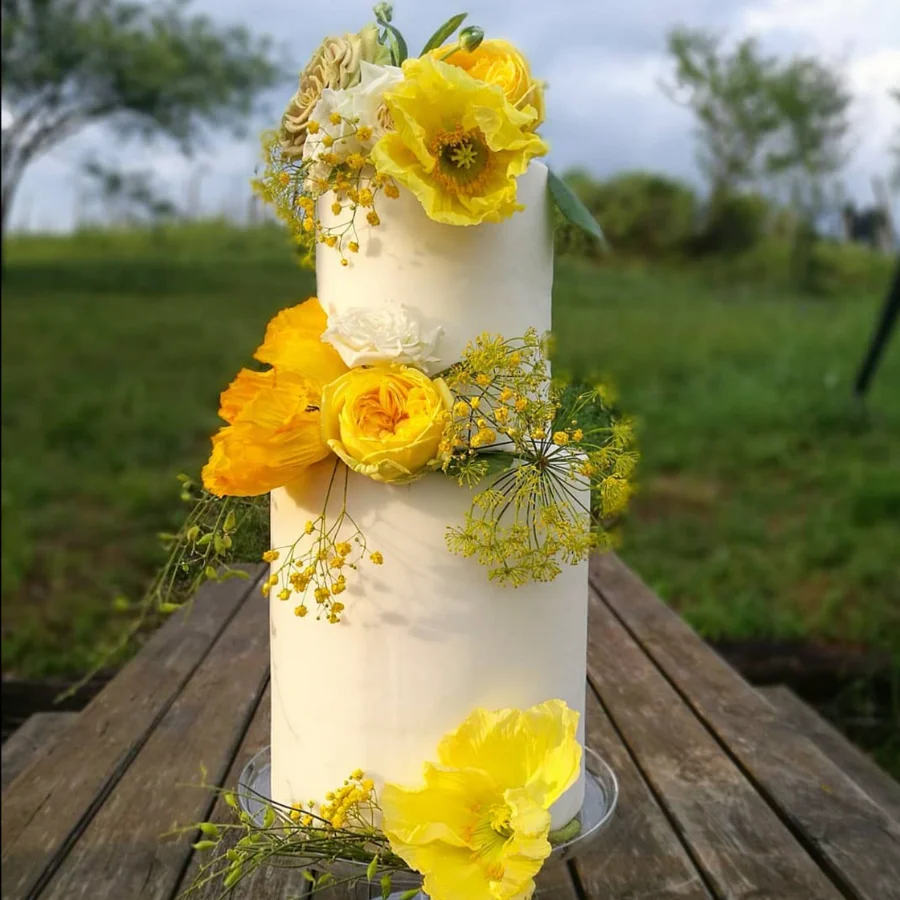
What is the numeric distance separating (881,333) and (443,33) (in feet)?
12.5

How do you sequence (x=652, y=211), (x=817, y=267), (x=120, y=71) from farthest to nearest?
(x=652, y=211) < (x=817, y=267) < (x=120, y=71)

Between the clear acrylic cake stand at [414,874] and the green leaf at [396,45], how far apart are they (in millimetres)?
784

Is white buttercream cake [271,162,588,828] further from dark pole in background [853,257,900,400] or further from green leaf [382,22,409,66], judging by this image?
dark pole in background [853,257,900,400]

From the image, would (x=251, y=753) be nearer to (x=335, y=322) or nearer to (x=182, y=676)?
(x=182, y=676)

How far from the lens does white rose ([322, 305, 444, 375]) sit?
3.15 ft

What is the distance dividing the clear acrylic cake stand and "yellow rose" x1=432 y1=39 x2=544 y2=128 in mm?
764

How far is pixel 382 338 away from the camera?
960mm

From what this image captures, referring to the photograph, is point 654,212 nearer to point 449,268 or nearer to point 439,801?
point 449,268

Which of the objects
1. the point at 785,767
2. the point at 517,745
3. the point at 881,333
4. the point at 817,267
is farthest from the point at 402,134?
the point at 817,267

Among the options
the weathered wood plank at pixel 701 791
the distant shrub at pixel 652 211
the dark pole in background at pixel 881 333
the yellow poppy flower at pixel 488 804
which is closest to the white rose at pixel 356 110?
the yellow poppy flower at pixel 488 804

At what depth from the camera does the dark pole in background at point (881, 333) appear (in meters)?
4.08

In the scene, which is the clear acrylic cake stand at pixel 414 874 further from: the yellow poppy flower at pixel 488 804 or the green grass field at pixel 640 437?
the green grass field at pixel 640 437

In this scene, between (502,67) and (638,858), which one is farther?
(638,858)

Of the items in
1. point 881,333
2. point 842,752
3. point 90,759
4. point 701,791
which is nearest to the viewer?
point 701,791
